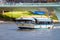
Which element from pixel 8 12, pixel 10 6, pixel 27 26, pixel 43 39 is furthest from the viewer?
pixel 8 12

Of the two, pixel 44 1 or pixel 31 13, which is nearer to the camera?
pixel 31 13

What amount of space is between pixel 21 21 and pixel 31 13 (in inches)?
113

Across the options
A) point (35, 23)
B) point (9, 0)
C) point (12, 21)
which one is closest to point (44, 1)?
point (9, 0)

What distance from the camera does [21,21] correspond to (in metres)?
10.4

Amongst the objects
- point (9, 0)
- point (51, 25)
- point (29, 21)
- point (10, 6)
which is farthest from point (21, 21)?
point (9, 0)

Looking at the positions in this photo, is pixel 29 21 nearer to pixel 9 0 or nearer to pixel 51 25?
pixel 51 25

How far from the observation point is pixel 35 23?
34.4 ft

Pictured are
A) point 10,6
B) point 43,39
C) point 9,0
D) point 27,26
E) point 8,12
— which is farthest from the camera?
point 9,0

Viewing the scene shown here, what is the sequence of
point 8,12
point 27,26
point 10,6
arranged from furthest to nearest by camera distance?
point 8,12 < point 10,6 < point 27,26

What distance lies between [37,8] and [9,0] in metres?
1.88

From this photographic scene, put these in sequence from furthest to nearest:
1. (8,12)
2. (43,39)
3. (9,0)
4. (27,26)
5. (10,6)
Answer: (9,0)
(8,12)
(10,6)
(27,26)
(43,39)

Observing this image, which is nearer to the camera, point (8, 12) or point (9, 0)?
point (8, 12)

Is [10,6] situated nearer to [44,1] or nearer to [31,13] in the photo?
[31,13]

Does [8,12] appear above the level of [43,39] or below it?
below
